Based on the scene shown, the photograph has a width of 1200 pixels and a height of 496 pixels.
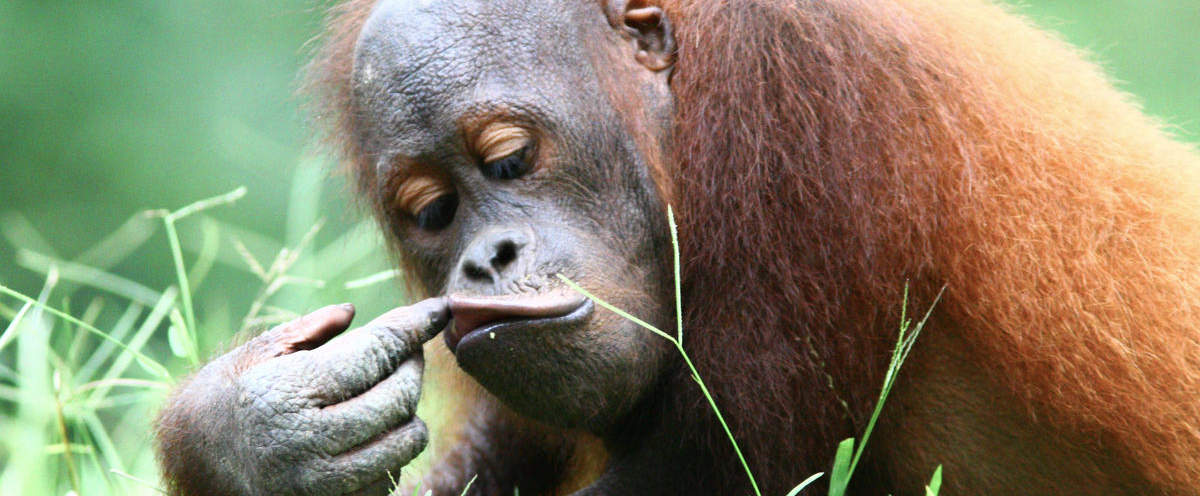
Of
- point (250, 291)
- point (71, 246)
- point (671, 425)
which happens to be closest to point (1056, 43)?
point (671, 425)

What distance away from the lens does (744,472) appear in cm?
334

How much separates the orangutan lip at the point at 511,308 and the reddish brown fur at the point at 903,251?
347 mm

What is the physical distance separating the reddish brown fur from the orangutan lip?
0.35 metres

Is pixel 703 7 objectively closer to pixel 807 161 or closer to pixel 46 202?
pixel 807 161

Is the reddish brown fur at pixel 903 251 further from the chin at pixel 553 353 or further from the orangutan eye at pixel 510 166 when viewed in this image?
the orangutan eye at pixel 510 166

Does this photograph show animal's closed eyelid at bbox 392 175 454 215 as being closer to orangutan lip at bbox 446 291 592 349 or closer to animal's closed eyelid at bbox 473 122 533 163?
animal's closed eyelid at bbox 473 122 533 163

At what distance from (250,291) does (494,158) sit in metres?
5.27

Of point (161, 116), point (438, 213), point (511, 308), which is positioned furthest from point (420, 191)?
point (161, 116)

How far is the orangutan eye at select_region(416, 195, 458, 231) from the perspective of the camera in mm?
3674

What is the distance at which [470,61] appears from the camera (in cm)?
349

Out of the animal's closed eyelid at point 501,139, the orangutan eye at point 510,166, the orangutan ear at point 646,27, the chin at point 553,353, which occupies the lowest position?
the chin at point 553,353

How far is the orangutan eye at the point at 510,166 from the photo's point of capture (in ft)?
11.3

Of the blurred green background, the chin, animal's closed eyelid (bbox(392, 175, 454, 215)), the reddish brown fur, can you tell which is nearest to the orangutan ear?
the reddish brown fur

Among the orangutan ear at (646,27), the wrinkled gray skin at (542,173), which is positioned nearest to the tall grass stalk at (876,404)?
the wrinkled gray skin at (542,173)
